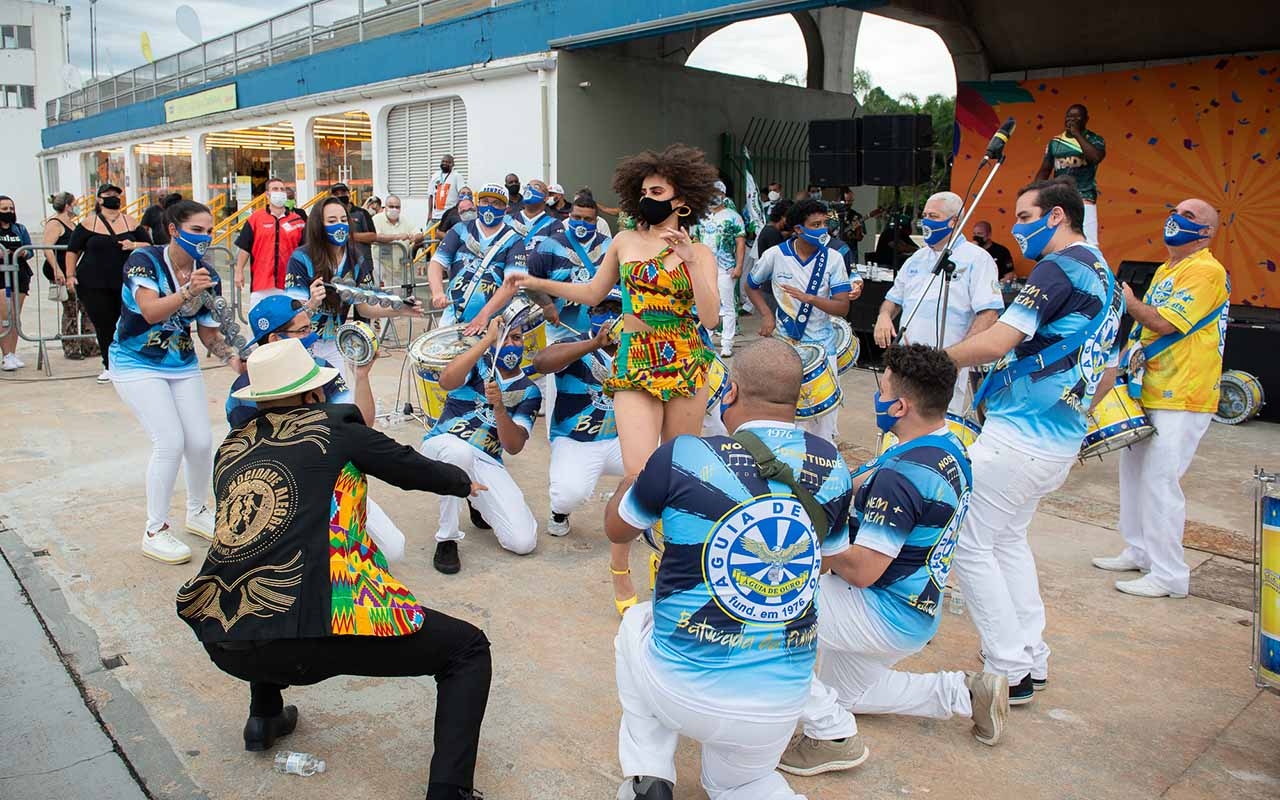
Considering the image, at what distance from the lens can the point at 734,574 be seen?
8.41 ft

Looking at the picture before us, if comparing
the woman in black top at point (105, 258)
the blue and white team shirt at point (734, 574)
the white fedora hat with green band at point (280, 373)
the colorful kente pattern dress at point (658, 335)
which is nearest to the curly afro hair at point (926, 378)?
the blue and white team shirt at point (734, 574)

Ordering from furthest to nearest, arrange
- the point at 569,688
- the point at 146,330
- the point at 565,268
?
the point at 565,268 < the point at 146,330 < the point at 569,688

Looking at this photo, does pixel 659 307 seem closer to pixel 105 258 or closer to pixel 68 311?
pixel 105 258

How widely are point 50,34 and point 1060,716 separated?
57.1 meters

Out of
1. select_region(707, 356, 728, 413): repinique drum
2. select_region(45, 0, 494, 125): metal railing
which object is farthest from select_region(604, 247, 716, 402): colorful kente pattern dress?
select_region(45, 0, 494, 125): metal railing

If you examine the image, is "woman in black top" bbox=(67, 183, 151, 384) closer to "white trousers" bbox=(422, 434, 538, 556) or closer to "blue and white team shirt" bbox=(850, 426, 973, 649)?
"white trousers" bbox=(422, 434, 538, 556)

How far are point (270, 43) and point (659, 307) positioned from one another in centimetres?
2275

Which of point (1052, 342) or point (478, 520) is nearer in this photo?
point (1052, 342)

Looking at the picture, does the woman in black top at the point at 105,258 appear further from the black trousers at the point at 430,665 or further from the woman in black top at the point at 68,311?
the black trousers at the point at 430,665

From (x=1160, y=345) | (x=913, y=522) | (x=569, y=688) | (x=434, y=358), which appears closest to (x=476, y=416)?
(x=434, y=358)

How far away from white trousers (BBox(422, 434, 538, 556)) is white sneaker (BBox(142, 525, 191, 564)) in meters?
1.31

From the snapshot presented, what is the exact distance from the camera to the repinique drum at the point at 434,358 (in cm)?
520

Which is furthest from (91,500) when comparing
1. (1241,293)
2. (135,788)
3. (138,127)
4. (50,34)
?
(50,34)

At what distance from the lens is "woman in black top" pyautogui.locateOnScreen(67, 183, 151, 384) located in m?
9.11
